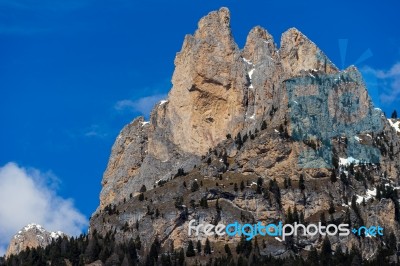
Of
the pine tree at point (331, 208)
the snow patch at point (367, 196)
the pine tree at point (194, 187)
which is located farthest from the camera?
the pine tree at point (194, 187)

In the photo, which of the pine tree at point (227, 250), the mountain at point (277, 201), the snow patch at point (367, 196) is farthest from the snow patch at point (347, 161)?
the pine tree at point (227, 250)

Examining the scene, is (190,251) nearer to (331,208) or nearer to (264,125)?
(331,208)

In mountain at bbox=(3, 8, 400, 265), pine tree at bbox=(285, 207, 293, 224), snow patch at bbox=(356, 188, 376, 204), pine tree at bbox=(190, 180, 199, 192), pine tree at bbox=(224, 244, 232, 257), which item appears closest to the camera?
pine tree at bbox=(224, 244, 232, 257)

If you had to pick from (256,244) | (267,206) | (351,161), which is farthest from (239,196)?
(351,161)

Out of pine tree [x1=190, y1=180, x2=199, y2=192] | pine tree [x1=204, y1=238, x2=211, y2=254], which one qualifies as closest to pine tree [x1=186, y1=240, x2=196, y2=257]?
pine tree [x1=204, y1=238, x2=211, y2=254]

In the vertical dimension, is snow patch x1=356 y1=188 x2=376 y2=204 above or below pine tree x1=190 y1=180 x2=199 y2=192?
below

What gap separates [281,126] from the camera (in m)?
192

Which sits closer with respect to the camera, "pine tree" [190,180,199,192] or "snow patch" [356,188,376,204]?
"snow patch" [356,188,376,204]

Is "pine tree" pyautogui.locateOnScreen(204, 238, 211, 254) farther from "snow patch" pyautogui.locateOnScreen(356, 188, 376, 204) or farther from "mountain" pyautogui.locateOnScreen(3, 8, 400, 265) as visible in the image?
"snow patch" pyautogui.locateOnScreen(356, 188, 376, 204)

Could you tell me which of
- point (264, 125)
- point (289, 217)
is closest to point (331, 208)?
point (289, 217)

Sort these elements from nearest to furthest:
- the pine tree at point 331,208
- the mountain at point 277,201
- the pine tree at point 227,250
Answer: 1. the pine tree at point 227,250
2. the mountain at point 277,201
3. the pine tree at point 331,208

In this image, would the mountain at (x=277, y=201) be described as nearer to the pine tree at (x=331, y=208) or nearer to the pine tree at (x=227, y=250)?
the pine tree at (x=331, y=208)

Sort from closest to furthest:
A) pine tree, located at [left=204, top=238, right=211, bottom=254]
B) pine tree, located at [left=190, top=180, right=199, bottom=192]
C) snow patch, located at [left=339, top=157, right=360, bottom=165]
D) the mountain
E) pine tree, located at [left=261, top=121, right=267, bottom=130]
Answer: the mountain, pine tree, located at [left=204, top=238, right=211, bottom=254], pine tree, located at [left=190, top=180, right=199, bottom=192], snow patch, located at [left=339, top=157, right=360, bottom=165], pine tree, located at [left=261, top=121, right=267, bottom=130]

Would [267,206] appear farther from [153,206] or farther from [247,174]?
[153,206]
